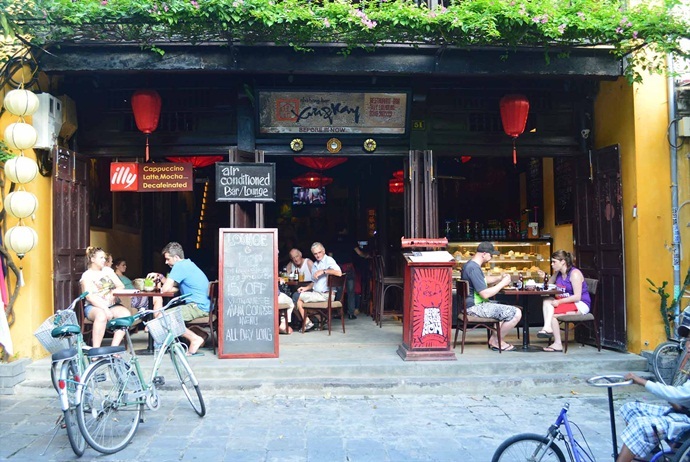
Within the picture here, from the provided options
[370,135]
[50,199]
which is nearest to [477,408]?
[370,135]

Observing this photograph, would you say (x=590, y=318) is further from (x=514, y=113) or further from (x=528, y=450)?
(x=528, y=450)

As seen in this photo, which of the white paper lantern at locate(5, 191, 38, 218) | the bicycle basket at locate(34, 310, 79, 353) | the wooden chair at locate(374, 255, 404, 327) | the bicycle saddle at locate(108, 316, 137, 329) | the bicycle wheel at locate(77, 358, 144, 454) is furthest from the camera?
the wooden chair at locate(374, 255, 404, 327)

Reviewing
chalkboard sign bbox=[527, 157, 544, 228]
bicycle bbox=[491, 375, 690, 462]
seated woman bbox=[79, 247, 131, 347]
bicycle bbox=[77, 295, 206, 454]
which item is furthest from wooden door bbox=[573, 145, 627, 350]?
seated woman bbox=[79, 247, 131, 347]

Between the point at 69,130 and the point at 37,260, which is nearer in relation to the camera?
the point at 37,260

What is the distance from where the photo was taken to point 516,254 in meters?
11.2

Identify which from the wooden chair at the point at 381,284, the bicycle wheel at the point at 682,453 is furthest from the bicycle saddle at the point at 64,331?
the wooden chair at the point at 381,284

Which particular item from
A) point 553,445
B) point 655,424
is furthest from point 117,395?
point 655,424

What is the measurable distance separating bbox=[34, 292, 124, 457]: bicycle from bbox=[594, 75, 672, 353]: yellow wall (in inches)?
251

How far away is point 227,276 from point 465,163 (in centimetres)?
697

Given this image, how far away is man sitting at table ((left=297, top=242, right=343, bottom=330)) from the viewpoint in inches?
376

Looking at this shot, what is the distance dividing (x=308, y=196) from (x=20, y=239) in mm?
7610

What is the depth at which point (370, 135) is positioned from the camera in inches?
352

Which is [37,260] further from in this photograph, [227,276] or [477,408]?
[477,408]

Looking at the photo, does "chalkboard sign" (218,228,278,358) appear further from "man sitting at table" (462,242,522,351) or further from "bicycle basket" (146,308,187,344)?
"man sitting at table" (462,242,522,351)
